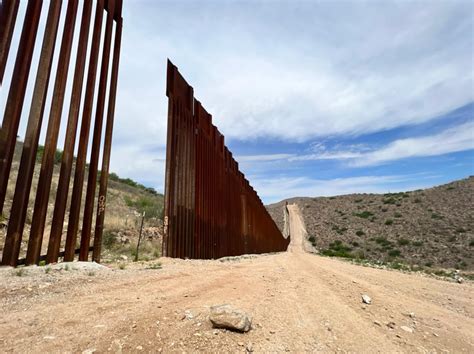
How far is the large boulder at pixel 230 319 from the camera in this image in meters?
2.83

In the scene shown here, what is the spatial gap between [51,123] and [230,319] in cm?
395

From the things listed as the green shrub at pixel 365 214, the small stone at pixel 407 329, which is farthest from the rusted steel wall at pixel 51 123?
the green shrub at pixel 365 214

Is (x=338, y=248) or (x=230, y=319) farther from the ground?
(x=230, y=319)

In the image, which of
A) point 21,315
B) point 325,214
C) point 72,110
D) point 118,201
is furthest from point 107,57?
point 325,214

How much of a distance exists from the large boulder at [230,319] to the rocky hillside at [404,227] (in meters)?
29.2

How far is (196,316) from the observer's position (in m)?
3.05

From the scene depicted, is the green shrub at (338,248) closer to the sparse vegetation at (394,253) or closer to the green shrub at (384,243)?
the green shrub at (384,243)

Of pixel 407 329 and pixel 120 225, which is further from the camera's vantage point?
pixel 120 225

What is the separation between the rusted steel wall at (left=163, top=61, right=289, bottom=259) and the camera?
28.0ft

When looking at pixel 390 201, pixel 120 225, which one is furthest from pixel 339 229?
pixel 120 225

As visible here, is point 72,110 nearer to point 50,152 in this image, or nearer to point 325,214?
point 50,152

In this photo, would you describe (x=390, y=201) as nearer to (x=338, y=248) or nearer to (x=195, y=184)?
(x=338, y=248)

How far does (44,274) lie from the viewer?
412 centimetres

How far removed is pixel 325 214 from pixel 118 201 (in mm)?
48208
